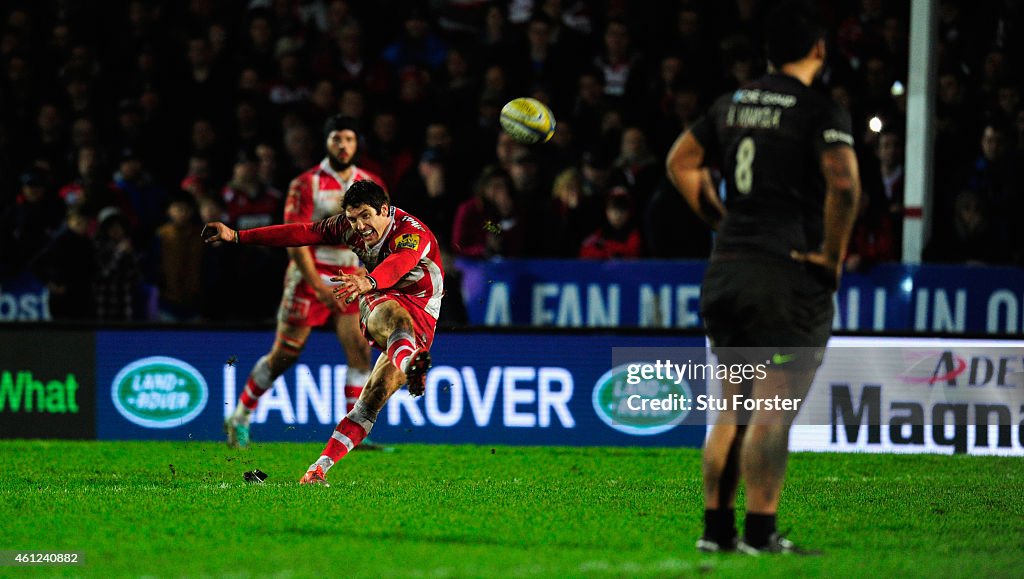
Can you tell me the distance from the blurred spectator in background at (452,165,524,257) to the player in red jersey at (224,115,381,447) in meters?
Result: 2.63

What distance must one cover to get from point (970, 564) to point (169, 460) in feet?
19.7

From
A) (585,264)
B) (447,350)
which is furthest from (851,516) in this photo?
(585,264)

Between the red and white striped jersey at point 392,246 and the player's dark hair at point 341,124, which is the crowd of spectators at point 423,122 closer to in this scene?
the player's dark hair at point 341,124

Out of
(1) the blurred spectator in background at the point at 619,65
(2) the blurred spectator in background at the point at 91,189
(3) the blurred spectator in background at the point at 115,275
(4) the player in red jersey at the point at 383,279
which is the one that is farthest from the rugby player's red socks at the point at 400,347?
(1) the blurred spectator in background at the point at 619,65

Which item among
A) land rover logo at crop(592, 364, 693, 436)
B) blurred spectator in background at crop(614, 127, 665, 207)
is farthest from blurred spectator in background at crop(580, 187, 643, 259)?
land rover logo at crop(592, 364, 693, 436)

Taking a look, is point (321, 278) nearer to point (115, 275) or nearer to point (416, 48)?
point (115, 275)

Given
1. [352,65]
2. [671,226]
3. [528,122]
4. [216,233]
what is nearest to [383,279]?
[216,233]

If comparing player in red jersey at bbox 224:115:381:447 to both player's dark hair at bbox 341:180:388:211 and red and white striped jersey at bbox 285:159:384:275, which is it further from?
player's dark hair at bbox 341:180:388:211

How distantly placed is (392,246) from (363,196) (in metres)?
0.34

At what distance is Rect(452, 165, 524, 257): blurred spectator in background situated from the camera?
43.2 feet

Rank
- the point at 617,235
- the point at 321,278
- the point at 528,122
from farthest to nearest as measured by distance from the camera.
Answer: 1. the point at 617,235
2. the point at 321,278
3. the point at 528,122

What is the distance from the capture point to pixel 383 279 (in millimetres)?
8039

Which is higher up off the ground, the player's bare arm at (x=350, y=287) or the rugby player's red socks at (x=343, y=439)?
the player's bare arm at (x=350, y=287)

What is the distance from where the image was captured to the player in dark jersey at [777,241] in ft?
19.3
